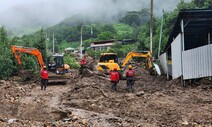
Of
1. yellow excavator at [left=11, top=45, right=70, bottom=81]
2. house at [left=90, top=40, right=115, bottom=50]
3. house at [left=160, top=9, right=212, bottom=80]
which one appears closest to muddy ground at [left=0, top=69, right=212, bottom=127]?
house at [left=160, top=9, right=212, bottom=80]

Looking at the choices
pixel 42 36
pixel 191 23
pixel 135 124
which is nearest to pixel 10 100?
pixel 135 124

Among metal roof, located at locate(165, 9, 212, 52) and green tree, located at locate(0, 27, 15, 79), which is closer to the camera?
metal roof, located at locate(165, 9, 212, 52)

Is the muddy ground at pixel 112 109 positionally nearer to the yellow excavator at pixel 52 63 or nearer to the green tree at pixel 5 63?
the yellow excavator at pixel 52 63

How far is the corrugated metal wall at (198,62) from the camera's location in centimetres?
1664

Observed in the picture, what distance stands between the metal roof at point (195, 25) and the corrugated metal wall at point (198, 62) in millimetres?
1890

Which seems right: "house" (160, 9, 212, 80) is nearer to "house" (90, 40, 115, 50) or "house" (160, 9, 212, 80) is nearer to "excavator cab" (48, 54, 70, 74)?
"excavator cab" (48, 54, 70, 74)

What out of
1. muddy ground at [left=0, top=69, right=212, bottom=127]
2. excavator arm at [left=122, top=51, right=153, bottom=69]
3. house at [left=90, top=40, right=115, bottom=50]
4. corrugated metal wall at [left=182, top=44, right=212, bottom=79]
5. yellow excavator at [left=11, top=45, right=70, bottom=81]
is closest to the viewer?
muddy ground at [left=0, top=69, right=212, bottom=127]

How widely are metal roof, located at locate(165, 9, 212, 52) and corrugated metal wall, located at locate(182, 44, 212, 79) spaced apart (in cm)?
189

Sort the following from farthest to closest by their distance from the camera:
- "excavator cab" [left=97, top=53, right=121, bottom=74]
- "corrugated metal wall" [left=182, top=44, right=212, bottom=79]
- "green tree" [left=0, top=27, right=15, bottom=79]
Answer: "green tree" [left=0, top=27, right=15, bottom=79]
"excavator cab" [left=97, top=53, right=121, bottom=74]
"corrugated metal wall" [left=182, top=44, right=212, bottom=79]

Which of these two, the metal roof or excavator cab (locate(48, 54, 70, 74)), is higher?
the metal roof

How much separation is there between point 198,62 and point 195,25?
15.2ft

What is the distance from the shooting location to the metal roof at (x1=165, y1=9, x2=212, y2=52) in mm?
18145

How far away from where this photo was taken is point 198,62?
57.8 ft

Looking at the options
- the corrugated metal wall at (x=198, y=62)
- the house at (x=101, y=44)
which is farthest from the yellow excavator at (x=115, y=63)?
the house at (x=101, y=44)
